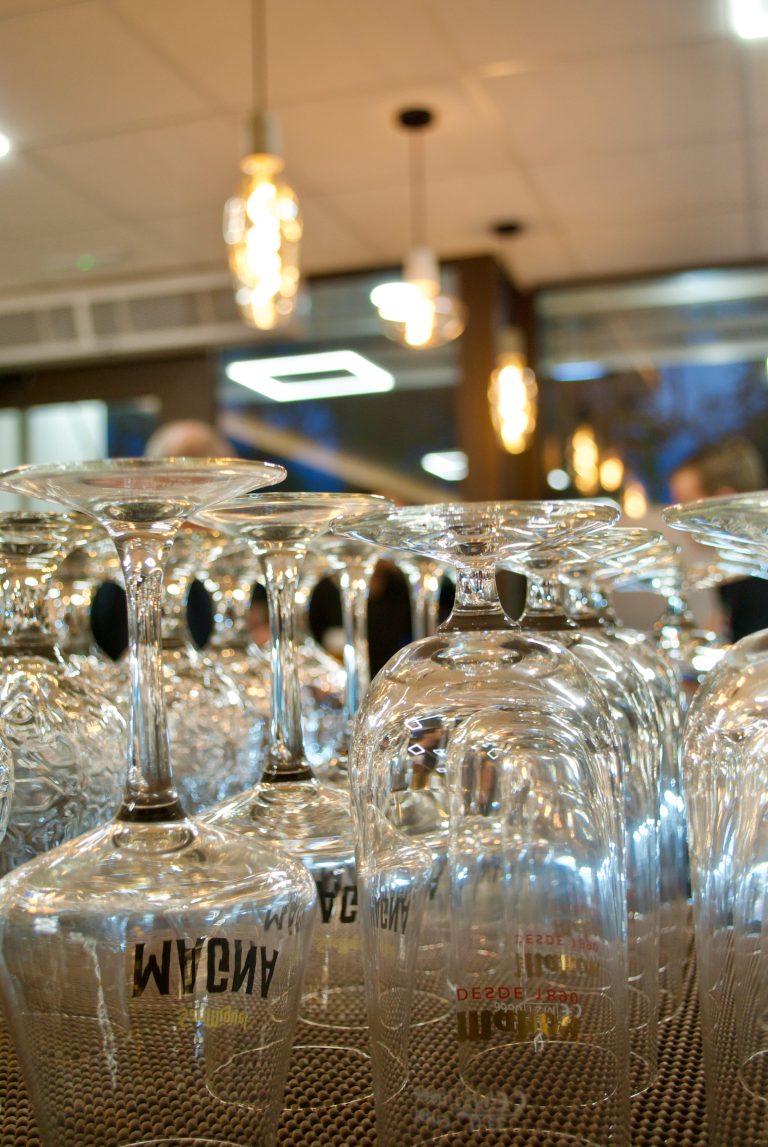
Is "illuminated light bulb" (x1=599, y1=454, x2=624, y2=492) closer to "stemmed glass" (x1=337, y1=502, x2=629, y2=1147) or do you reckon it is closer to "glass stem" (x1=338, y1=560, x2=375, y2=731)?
"glass stem" (x1=338, y1=560, x2=375, y2=731)

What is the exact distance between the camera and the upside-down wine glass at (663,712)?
2.01ft

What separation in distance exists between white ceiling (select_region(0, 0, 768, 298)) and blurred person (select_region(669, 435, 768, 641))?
102 centimetres

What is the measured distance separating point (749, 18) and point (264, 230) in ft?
4.44

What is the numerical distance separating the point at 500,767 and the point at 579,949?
82 millimetres

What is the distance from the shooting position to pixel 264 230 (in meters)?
2.14

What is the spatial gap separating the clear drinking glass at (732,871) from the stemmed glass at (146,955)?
17 centimetres

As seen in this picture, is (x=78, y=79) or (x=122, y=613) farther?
(x=78, y=79)

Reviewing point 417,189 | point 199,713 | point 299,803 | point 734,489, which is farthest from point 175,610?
point 417,189

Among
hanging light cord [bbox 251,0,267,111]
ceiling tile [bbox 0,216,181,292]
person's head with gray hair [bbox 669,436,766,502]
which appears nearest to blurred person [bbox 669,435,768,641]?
person's head with gray hair [bbox 669,436,766,502]

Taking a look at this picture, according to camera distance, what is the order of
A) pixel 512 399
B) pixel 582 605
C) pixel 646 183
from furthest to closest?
pixel 512 399 → pixel 646 183 → pixel 582 605

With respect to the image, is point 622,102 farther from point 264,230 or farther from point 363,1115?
point 363,1115

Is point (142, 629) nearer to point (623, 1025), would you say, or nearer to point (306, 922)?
point (306, 922)

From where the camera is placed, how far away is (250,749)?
658 mm

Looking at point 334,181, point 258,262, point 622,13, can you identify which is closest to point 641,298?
point 334,181
